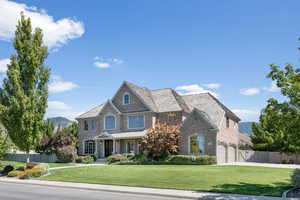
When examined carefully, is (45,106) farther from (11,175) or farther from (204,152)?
(204,152)

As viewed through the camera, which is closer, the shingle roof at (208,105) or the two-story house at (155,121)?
the two-story house at (155,121)

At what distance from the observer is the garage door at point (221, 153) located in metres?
31.5

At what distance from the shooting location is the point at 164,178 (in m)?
19.1

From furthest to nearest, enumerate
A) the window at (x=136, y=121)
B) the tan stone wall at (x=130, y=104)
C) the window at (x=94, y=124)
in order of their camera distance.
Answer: the window at (x=94, y=124) < the tan stone wall at (x=130, y=104) < the window at (x=136, y=121)

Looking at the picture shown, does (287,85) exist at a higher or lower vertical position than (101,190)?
higher

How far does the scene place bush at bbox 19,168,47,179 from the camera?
2227cm

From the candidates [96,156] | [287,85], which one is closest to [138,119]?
[96,156]

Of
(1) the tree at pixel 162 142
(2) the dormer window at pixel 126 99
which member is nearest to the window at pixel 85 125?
(2) the dormer window at pixel 126 99

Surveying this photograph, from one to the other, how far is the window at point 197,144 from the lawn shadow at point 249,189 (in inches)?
584

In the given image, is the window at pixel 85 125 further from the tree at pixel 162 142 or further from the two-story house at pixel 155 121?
the tree at pixel 162 142

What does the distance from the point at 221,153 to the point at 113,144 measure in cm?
1401

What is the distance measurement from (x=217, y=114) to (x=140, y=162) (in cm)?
1057

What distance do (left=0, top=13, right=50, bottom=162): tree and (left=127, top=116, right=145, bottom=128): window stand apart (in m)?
15.0

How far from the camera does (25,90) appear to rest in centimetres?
2500
